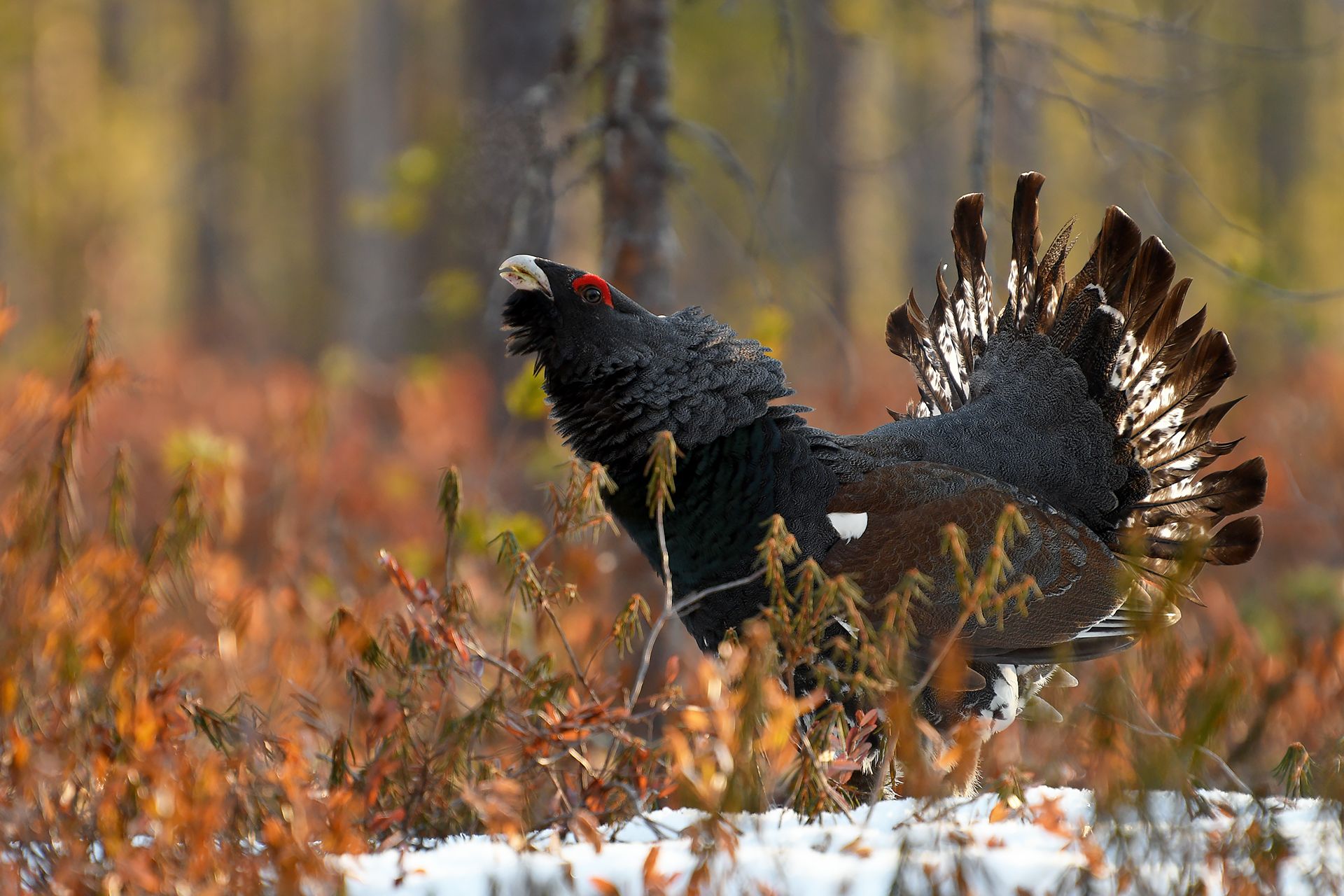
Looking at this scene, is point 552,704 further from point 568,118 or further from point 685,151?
point 685,151

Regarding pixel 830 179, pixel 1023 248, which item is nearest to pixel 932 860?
pixel 1023 248

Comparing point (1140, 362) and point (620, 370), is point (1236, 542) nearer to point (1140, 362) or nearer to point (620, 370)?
point (1140, 362)

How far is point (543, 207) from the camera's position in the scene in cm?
504

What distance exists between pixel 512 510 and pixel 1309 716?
14.7 feet

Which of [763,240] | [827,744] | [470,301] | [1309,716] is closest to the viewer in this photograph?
[827,744]

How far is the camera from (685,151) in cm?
2039

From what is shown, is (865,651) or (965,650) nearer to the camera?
(865,651)

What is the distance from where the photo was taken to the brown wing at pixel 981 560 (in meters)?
3.46

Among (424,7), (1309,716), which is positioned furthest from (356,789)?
(424,7)

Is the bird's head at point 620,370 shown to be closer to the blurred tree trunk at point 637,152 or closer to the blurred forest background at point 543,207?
the blurred forest background at point 543,207

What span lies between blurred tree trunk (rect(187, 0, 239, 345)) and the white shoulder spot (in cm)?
2122

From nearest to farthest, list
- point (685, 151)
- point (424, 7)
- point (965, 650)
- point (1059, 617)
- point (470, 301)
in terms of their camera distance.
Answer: point (965, 650), point (1059, 617), point (470, 301), point (685, 151), point (424, 7)

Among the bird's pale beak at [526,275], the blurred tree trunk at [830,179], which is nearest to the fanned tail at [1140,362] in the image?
the bird's pale beak at [526,275]

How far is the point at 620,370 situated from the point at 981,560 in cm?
121
